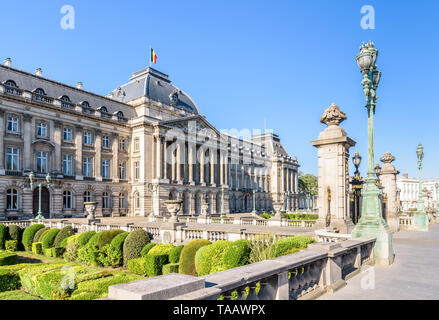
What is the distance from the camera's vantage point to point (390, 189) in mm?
24328

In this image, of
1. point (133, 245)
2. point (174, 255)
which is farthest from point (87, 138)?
point (174, 255)

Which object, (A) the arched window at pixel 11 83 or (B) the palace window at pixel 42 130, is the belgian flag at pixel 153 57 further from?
(A) the arched window at pixel 11 83

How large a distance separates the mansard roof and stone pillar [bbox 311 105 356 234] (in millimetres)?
39009

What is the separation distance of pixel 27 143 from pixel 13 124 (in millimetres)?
2567

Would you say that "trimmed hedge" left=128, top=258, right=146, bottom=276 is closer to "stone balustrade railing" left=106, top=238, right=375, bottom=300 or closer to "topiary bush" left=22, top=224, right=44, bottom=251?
"stone balustrade railing" left=106, top=238, right=375, bottom=300

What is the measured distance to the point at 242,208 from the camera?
7844 cm

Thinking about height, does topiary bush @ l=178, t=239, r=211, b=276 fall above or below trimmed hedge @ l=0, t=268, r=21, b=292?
above

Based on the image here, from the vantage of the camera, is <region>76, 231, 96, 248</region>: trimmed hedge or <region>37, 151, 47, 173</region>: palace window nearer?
<region>76, 231, 96, 248</region>: trimmed hedge

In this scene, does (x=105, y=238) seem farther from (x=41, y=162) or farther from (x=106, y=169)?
(x=106, y=169)

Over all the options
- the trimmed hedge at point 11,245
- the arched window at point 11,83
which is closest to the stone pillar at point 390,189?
the trimmed hedge at point 11,245

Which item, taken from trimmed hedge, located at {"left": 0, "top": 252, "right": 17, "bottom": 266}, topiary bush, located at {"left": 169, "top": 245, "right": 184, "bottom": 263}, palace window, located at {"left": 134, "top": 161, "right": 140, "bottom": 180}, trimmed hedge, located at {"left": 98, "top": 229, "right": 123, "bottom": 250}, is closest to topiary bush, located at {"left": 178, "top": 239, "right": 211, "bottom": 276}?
topiary bush, located at {"left": 169, "top": 245, "right": 184, "bottom": 263}

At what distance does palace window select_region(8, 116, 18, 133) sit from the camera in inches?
1470

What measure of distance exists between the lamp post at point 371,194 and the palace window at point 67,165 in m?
40.1
